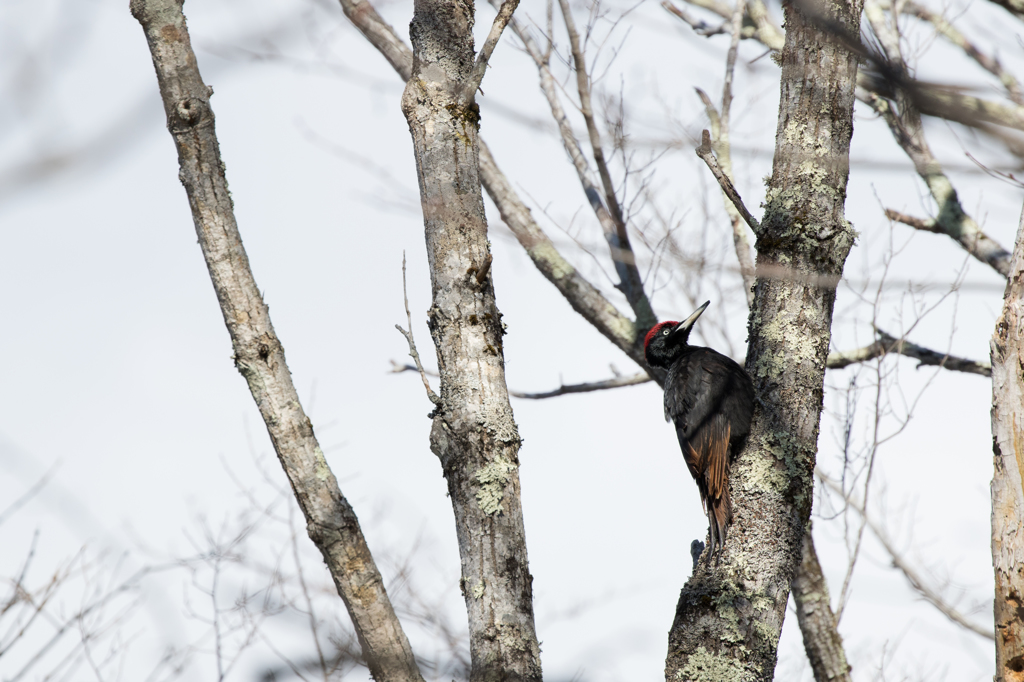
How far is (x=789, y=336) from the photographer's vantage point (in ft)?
8.27

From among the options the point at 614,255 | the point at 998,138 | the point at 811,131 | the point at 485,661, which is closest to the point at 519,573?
the point at 485,661

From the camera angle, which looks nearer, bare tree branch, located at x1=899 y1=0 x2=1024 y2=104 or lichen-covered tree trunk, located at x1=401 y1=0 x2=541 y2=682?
lichen-covered tree trunk, located at x1=401 y1=0 x2=541 y2=682

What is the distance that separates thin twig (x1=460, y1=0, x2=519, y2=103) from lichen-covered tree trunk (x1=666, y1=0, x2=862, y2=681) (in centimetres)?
93

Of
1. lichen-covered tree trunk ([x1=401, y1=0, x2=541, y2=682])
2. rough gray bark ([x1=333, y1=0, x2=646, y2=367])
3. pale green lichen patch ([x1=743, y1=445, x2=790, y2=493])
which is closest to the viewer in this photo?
lichen-covered tree trunk ([x1=401, y1=0, x2=541, y2=682])

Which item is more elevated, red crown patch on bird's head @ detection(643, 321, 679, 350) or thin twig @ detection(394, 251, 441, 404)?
red crown patch on bird's head @ detection(643, 321, 679, 350)

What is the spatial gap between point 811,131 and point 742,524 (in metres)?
1.28

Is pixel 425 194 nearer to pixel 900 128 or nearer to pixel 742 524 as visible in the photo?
pixel 742 524

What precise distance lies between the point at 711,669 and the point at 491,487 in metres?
0.79

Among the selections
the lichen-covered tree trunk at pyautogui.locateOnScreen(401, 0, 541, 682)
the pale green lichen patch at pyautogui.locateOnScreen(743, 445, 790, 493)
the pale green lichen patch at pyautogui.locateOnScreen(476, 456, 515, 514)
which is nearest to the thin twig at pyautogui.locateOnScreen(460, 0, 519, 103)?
the lichen-covered tree trunk at pyautogui.locateOnScreen(401, 0, 541, 682)

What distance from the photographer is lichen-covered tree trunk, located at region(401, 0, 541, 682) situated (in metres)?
2.30

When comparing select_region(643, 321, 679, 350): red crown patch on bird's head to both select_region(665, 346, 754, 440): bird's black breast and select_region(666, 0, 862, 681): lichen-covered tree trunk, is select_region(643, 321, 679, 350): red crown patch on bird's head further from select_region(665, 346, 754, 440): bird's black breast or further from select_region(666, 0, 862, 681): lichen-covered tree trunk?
select_region(666, 0, 862, 681): lichen-covered tree trunk

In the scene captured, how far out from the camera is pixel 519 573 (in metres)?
2.34

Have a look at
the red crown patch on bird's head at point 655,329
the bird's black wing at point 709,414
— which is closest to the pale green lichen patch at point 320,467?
the bird's black wing at point 709,414

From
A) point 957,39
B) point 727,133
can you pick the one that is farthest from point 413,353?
point 957,39
